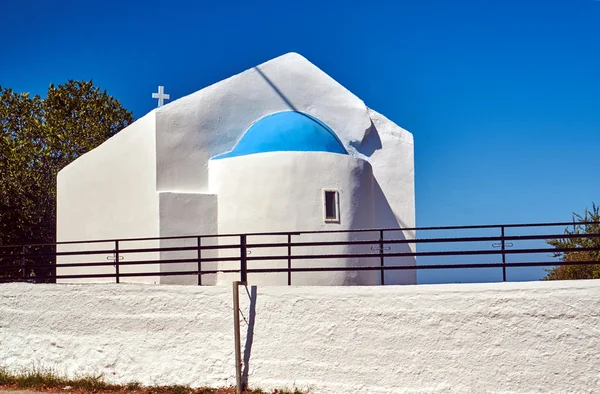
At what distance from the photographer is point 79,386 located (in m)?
11.8

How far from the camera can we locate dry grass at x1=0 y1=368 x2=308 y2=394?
1105cm

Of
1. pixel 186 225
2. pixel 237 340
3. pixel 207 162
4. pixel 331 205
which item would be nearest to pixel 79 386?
pixel 237 340

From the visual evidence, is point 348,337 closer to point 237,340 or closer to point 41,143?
point 237,340

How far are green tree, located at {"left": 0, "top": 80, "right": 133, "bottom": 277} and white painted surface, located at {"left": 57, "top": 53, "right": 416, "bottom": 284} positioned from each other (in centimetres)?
876

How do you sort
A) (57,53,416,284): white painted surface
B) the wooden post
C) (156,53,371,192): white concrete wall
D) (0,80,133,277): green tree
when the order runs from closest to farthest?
the wooden post
(57,53,416,284): white painted surface
(156,53,371,192): white concrete wall
(0,80,133,277): green tree

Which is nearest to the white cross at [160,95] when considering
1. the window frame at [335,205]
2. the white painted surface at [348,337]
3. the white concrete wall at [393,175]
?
the white concrete wall at [393,175]

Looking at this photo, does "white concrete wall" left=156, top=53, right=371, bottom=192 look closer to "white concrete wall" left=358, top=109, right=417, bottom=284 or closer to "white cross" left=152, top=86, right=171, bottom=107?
"white concrete wall" left=358, top=109, right=417, bottom=284

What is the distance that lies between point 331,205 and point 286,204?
1166 mm

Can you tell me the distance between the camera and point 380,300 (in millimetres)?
10414

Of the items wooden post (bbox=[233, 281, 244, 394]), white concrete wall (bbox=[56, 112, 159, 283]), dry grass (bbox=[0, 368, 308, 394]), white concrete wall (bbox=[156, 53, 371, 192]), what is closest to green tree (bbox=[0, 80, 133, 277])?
white concrete wall (bbox=[56, 112, 159, 283])

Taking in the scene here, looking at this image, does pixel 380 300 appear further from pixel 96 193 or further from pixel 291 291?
pixel 96 193

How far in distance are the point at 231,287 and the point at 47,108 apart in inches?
887

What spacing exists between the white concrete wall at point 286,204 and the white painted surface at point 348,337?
412 centimetres

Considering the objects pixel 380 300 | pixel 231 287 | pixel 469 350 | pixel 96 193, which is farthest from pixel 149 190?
pixel 469 350
